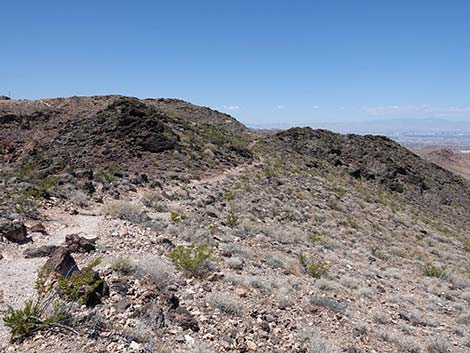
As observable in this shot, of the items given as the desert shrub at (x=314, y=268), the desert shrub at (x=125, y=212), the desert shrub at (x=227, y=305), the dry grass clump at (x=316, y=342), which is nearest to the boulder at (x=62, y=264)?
the desert shrub at (x=227, y=305)

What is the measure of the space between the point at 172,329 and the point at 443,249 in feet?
54.1

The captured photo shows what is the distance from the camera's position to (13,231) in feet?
25.4

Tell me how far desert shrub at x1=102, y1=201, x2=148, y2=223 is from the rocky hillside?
0.06 metres

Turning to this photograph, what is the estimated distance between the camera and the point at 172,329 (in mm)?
5273

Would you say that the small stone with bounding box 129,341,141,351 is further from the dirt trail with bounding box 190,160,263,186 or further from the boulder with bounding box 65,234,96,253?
the dirt trail with bounding box 190,160,263,186

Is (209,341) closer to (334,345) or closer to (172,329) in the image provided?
(172,329)

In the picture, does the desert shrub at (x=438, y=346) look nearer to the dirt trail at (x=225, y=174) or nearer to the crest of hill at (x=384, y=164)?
the dirt trail at (x=225, y=174)

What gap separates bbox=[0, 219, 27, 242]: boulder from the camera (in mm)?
7680

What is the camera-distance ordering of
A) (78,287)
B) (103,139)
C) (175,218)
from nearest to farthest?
(78,287)
(175,218)
(103,139)

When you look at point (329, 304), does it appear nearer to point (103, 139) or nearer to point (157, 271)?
point (157, 271)

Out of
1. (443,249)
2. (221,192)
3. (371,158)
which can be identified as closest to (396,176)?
(371,158)

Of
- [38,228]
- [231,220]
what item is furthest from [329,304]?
[38,228]

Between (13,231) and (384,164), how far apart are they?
111 ft

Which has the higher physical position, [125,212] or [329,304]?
[125,212]
